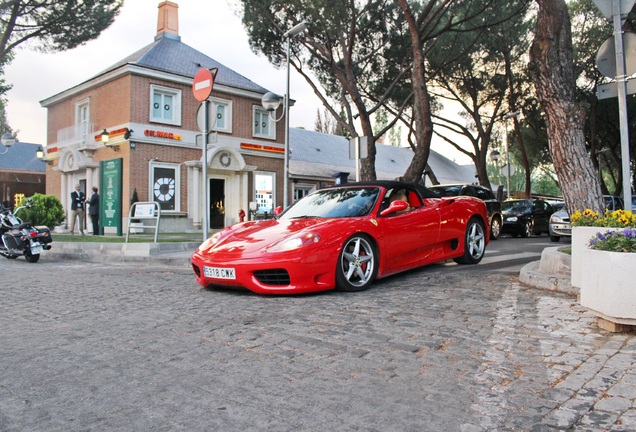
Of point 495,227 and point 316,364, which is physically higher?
point 495,227

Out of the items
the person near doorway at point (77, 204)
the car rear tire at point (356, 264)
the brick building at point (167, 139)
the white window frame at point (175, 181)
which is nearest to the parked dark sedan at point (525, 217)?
the brick building at point (167, 139)

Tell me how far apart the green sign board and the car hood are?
40.4ft

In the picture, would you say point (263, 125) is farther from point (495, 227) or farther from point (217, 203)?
point (495, 227)

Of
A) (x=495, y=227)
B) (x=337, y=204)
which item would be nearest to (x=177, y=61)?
(x=495, y=227)

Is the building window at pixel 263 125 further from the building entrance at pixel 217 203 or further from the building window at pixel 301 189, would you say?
the building window at pixel 301 189

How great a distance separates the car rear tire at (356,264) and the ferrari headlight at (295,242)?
38 cm

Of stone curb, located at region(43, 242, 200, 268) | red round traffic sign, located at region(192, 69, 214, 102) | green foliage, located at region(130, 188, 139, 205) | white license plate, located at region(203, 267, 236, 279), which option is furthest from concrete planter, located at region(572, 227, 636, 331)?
green foliage, located at region(130, 188, 139, 205)

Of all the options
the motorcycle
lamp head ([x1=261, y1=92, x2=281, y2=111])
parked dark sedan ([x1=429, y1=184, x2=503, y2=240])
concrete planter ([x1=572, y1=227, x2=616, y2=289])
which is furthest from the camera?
lamp head ([x1=261, y1=92, x2=281, y2=111])

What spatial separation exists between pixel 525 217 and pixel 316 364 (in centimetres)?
1660

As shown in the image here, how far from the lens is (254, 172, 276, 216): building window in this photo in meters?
22.9

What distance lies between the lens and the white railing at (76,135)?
20.8 m

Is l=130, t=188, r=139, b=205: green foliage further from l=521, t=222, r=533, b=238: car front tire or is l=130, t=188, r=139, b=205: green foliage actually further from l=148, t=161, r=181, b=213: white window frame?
l=521, t=222, r=533, b=238: car front tire

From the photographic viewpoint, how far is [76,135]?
2158 centimetres

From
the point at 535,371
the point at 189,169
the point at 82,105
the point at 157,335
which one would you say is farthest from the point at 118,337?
the point at 82,105
